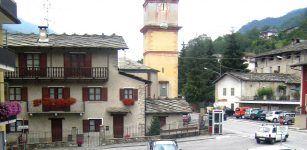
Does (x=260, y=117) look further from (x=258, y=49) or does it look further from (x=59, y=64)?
(x=258, y=49)

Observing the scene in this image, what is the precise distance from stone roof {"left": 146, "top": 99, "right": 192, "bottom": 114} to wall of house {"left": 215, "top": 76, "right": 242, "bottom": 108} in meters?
26.5

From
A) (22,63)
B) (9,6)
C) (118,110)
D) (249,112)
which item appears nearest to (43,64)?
(22,63)

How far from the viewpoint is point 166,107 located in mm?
39375

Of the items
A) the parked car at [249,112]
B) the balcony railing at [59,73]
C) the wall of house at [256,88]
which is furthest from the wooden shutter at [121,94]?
the wall of house at [256,88]

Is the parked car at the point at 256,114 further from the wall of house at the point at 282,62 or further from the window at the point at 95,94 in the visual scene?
the window at the point at 95,94

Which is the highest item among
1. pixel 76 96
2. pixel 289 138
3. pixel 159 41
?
pixel 159 41

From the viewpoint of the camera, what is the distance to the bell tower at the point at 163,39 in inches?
2103

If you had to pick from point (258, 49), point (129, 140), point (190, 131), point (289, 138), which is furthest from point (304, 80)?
point (258, 49)

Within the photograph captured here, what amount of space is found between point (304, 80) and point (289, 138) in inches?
536

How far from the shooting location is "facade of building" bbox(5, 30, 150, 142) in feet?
114

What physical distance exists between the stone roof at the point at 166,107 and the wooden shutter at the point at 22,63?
1178 cm

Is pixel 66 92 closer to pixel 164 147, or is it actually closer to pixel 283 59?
pixel 164 147

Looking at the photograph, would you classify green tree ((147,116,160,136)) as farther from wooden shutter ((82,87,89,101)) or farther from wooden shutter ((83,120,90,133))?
wooden shutter ((82,87,89,101))

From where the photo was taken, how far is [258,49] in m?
136
